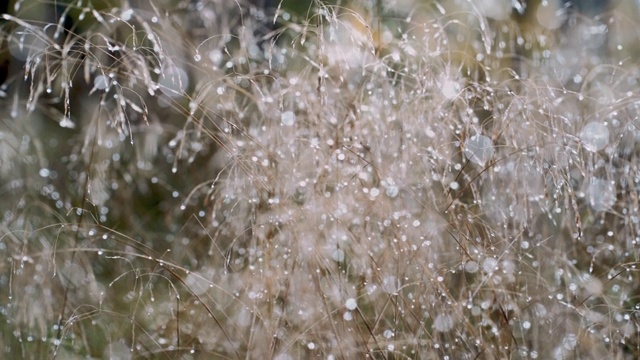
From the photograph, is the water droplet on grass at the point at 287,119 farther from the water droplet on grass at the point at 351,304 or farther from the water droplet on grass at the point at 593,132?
the water droplet on grass at the point at 593,132

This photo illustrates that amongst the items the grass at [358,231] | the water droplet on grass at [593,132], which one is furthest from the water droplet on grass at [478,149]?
the water droplet on grass at [593,132]

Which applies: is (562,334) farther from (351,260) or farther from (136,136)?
(136,136)

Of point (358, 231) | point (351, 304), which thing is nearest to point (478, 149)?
point (358, 231)

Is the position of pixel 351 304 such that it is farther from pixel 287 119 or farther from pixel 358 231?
pixel 287 119

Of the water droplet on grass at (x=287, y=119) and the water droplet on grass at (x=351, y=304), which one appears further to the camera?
the water droplet on grass at (x=287, y=119)

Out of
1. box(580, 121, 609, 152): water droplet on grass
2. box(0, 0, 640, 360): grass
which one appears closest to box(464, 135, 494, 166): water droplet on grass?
box(0, 0, 640, 360): grass

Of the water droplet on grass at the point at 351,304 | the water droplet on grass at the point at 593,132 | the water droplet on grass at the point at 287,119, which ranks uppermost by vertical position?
the water droplet on grass at the point at 593,132

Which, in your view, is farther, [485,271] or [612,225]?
[612,225]

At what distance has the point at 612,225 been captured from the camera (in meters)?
1.70

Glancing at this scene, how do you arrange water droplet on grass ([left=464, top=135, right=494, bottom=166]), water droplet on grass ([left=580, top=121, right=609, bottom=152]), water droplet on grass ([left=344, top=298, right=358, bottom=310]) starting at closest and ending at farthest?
water droplet on grass ([left=344, top=298, right=358, bottom=310]) → water droplet on grass ([left=464, top=135, right=494, bottom=166]) → water droplet on grass ([left=580, top=121, right=609, bottom=152])

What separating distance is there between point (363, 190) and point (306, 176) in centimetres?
12

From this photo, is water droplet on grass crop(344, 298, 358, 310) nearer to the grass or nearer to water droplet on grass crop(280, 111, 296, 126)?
the grass

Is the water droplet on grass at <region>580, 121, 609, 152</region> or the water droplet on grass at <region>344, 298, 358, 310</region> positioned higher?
the water droplet on grass at <region>580, 121, 609, 152</region>

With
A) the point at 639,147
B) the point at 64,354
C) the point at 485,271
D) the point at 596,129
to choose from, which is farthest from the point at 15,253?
the point at 639,147
